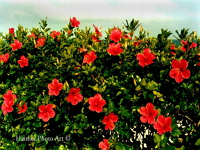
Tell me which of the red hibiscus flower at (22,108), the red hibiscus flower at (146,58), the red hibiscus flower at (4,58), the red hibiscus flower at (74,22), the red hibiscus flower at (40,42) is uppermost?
the red hibiscus flower at (74,22)

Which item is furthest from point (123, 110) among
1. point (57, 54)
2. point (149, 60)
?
point (57, 54)

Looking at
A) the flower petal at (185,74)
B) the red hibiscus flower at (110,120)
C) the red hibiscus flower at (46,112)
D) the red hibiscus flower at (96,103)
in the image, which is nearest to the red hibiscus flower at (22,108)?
the red hibiscus flower at (46,112)

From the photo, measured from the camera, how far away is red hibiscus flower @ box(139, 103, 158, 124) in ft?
6.74

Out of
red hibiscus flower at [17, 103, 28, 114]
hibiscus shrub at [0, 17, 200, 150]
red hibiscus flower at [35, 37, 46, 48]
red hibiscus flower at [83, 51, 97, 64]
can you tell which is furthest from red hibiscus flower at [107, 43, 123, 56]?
red hibiscus flower at [17, 103, 28, 114]

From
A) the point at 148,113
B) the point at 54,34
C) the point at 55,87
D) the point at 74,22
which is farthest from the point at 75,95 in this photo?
the point at 74,22

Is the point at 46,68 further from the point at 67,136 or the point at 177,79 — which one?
the point at 177,79

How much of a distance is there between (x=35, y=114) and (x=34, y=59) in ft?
2.49

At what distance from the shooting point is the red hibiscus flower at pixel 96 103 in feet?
7.18

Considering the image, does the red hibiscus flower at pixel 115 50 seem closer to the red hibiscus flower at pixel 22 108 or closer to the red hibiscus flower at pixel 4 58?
the red hibiscus flower at pixel 22 108

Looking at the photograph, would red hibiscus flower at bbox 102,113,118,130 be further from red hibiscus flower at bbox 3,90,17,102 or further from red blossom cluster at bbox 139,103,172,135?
red hibiscus flower at bbox 3,90,17,102

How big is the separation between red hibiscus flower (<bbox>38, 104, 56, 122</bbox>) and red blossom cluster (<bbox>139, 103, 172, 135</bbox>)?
3.24ft

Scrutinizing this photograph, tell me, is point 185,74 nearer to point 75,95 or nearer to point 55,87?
point 75,95

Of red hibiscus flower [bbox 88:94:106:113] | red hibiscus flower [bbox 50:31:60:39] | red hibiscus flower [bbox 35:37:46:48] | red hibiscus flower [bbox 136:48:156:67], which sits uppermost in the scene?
red hibiscus flower [bbox 50:31:60:39]

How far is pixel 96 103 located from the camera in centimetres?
220
